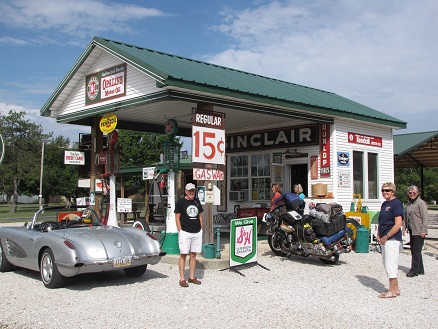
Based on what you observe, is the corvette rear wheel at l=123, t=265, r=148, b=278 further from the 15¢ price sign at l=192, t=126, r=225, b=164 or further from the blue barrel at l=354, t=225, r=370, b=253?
the blue barrel at l=354, t=225, r=370, b=253

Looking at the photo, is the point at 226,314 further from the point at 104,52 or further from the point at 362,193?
the point at 362,193

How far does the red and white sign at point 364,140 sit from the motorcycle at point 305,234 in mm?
5357

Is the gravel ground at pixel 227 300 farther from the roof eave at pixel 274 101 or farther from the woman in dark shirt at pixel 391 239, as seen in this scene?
the roof eave at pixel 274 101

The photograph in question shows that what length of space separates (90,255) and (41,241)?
115 centimetres

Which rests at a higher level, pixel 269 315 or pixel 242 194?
pixel 242 194

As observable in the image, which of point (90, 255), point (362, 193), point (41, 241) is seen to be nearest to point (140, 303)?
point (90, 255)

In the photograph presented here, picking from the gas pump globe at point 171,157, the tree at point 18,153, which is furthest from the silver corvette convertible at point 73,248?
the tree at point 18,153

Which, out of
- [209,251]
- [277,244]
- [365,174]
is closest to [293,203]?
[277,244]

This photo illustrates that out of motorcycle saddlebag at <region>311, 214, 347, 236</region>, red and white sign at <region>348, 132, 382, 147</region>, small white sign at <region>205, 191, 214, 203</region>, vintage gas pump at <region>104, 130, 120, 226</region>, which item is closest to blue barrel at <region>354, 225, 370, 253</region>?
motorcycle saddlebag at <region>311, 214, 347, 236</region>

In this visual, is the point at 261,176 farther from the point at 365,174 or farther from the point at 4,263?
the point at 4,263

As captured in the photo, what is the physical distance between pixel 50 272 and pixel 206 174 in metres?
4.02

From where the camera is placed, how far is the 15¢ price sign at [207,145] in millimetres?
10625

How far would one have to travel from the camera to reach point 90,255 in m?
7.70

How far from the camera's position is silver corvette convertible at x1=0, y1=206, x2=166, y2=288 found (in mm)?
7703
